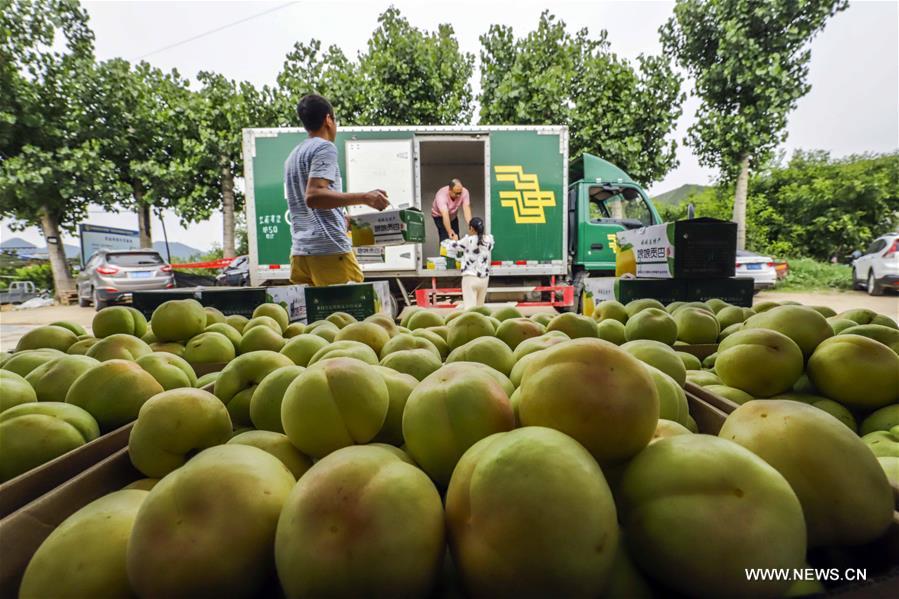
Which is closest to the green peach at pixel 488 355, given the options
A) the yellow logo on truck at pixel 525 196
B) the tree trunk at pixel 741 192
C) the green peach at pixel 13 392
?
the green peach at pixel 13 392

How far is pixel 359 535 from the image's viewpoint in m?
0.73

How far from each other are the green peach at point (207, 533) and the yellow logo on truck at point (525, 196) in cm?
934

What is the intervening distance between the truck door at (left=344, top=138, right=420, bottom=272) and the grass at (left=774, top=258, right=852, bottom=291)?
644 inches

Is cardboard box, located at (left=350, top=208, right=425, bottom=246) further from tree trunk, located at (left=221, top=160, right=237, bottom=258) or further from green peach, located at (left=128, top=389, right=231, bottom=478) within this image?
tree trunk, located at (left=221, top=160, right=237, bottom=258)

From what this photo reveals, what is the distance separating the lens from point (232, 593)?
2.51 feet

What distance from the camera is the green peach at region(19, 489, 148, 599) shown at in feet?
2.61

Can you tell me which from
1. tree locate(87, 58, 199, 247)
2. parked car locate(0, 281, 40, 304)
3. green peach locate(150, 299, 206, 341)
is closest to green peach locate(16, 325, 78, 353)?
green peach locate(150, 299, 206, 341)

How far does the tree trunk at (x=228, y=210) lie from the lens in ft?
58.7

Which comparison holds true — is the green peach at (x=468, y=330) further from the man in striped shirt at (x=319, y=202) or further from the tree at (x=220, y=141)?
the tree at (x=220, y=141)

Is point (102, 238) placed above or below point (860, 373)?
above

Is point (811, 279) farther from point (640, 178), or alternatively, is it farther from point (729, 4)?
point (729, 4)

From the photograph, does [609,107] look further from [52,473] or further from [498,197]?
[52,473]

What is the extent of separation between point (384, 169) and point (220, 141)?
10.5 metres

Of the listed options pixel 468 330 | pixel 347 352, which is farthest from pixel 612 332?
pixel 347 352
